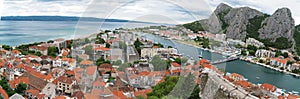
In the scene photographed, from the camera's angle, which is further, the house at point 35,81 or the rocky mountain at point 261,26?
the rocky mountain at point 261,26

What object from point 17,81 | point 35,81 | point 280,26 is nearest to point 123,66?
point 35,81

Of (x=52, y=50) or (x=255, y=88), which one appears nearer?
(x=255, y=88)

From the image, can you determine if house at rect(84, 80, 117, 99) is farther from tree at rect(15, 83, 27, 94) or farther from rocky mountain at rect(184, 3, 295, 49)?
rocky mountain at rect(184, 3, 295, 49)

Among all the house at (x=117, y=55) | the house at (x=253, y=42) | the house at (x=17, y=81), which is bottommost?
the house at (x=253, y=42)

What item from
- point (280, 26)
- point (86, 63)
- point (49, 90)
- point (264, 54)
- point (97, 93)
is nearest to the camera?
point (86, 63)

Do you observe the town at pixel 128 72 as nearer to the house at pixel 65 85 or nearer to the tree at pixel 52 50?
the house at pixel 65 85

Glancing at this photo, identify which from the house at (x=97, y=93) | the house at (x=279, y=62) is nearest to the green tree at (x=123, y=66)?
the house at (x=97, y=93)

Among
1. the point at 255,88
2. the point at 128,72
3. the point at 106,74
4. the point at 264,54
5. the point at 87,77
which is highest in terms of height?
the point at 87,77

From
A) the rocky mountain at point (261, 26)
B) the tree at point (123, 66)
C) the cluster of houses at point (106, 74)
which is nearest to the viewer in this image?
the cluster of houses at point (106, 74)

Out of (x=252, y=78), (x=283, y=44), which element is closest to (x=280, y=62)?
(x=252, y=78)

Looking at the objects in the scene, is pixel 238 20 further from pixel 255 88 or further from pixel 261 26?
pixel 255 88
